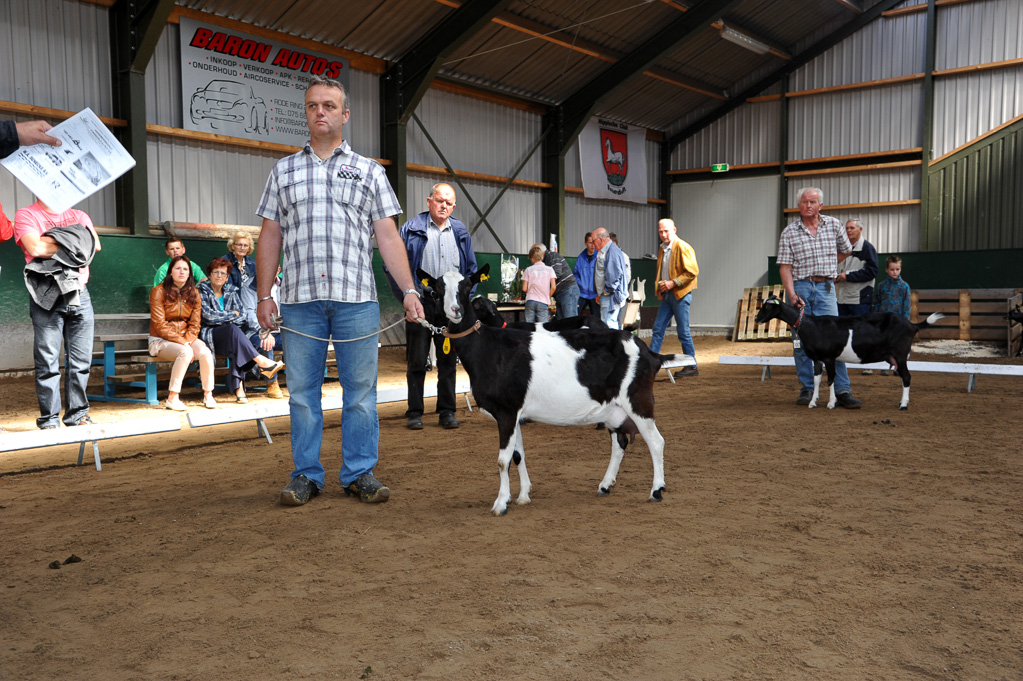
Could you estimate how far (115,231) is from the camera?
36.0 ft

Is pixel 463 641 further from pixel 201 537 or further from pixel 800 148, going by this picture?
pixel 800 148

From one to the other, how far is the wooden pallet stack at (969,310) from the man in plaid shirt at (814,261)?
9.38m

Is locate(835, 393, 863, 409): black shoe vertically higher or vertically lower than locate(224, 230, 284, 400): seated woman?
lower

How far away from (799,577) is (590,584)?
808 millimetres

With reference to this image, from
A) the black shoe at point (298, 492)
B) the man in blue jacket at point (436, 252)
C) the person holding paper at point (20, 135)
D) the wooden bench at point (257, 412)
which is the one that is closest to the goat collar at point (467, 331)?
the black shoe at point (298, 492)

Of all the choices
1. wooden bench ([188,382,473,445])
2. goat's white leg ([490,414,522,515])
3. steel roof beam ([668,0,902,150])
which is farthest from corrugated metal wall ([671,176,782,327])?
goat's white leg ([490,414,522,515])

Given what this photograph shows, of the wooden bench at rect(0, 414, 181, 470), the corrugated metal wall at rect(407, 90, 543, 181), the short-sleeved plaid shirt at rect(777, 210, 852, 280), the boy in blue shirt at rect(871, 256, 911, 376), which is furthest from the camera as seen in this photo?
the corrugated metal wall at rect(407, 90, 543, 181)

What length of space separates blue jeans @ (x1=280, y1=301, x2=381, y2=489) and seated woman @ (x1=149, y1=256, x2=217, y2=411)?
11.9 feet

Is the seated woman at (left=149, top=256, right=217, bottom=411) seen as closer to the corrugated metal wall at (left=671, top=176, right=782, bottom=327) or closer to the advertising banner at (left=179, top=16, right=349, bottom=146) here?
the advertising banner at (left=179, top=16, right=349, bottom=146)

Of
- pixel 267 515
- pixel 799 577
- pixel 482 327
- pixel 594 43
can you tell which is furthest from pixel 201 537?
pixel 594 43

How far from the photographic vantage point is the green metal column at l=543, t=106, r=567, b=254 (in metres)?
18.2

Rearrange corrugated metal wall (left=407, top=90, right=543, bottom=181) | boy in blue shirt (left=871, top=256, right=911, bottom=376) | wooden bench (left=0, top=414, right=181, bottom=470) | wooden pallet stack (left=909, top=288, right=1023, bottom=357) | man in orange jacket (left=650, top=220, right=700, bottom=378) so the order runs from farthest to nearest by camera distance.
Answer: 1. corrugated metal wall (left=407, top=90, right=543, bottom=181)
2. wooden pallet stack (left=909, top=288, right=1023, bottom=357)
3. boy in blue shirt (left=871, top=256, right=911, bottom=376)
4. man in orange jacket (left=650, top=220, right=700, bottom=378)
5. wooden bench (left=0, top=414, right=181, bottom=470)

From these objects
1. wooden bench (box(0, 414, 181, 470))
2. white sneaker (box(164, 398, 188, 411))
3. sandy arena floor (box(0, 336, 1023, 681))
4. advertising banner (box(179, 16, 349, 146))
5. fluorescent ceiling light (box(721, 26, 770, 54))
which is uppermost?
fluorescent ceiling light (box(721, 26, 770, 54))

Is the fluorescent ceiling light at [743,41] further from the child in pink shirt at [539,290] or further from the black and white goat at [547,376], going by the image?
the black and white goat at [547,376]
